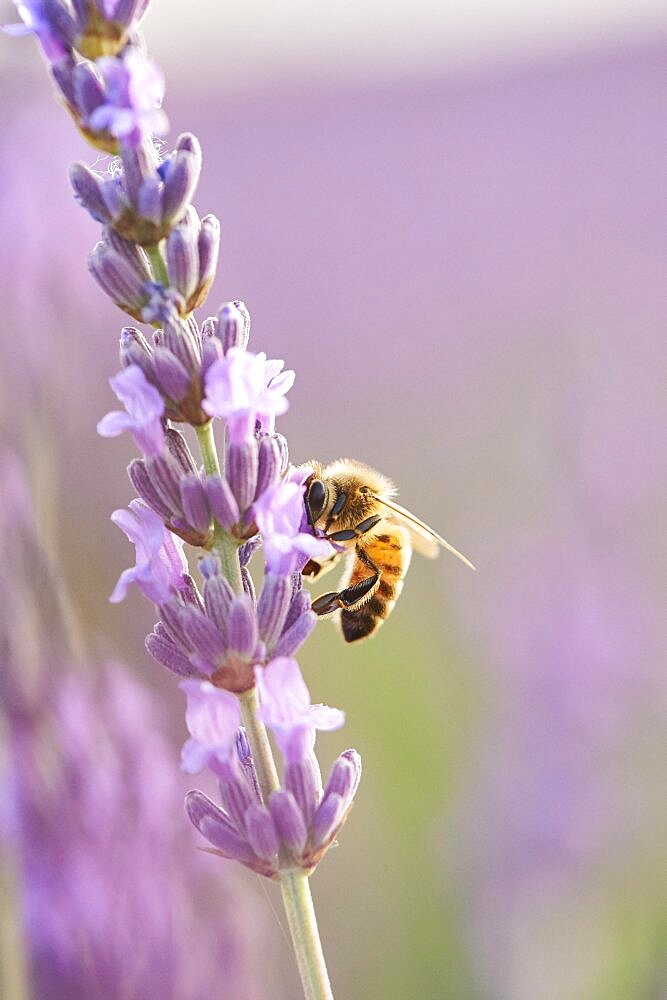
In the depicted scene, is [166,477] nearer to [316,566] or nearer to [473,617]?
[316,566]

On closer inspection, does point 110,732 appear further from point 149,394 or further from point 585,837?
point 585,837

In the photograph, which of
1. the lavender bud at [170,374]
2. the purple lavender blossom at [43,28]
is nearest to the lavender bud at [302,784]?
the lavender bud at [170,374]

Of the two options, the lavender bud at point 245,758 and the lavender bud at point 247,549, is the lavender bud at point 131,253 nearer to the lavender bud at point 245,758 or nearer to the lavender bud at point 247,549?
the lavender bud at point 247,549

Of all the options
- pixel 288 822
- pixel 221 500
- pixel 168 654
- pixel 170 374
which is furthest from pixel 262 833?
pixel 170 374

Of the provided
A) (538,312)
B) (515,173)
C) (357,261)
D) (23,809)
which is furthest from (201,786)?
(515,173)

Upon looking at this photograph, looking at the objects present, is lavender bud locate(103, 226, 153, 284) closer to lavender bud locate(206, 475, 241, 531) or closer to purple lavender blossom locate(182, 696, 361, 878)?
lavender bud locate(206, 475, 241, 531)

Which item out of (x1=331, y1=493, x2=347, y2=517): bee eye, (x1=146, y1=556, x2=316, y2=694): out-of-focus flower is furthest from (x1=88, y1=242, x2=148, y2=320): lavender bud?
(x1=331, y1=493, x2=347, y2=517): bee eye
